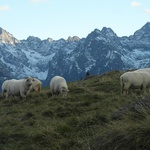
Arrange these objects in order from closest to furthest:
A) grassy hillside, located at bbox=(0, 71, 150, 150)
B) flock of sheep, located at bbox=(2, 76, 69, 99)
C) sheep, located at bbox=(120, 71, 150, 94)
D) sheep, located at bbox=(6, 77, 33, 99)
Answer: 1. grassy hillside, located at bbox=(0, 71, 150, 150)
2. sheep, located at bbox=(120, 71, 150, 94)
3. flock of sheep, located at bbox=(2, 76, 69, 99)
4. sheep, located at bbox=(6, 77, 33, 99)

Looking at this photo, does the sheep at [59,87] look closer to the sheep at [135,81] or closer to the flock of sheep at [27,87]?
the flock of sheep at [27,87]

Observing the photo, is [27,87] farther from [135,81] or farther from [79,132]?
[79,132]

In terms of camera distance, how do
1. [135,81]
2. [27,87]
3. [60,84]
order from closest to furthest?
[135,81] → [60,84] → [27,87]

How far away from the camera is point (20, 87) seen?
26422 mm

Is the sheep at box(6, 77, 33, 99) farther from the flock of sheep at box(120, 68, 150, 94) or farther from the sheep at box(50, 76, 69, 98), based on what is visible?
the flock of sheep at box(120, 68, 150, 94)

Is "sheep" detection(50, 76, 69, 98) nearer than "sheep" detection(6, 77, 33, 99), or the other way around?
"sheep" detection(50, 76, 69, 98)

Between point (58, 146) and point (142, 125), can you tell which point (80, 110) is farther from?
point (142, 125)

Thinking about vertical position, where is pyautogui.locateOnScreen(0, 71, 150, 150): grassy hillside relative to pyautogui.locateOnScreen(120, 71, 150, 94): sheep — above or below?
below

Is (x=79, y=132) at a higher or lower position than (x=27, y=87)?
lower

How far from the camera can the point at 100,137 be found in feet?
25.5

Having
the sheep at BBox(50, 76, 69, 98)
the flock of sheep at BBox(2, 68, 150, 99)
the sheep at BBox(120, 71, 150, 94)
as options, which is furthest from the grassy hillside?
the sheep at BBox(50, 76, 69, 98)

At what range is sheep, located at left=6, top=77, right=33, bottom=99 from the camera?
26.2m

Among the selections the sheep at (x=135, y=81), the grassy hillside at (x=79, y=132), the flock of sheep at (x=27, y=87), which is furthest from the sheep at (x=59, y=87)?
the grassy hillside at (x=79, y=132)

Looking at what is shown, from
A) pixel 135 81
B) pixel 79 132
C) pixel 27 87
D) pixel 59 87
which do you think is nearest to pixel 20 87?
pixel 27 87
